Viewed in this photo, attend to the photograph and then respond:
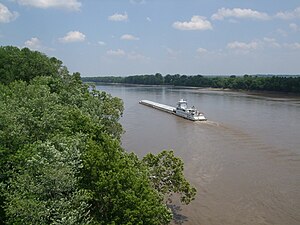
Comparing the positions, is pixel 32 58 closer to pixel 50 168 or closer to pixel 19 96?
pixel 19 96

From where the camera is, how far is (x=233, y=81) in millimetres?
103812

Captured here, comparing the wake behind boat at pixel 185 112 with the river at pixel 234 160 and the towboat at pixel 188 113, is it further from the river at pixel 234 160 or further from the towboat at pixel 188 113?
the river at pixel 234 160

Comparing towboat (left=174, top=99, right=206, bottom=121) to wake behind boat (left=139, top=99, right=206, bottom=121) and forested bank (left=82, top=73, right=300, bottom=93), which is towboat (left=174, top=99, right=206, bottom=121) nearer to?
wake behind boat (left=139, top=99, right=206, bottom=121)

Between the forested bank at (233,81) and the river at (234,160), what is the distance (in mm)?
34051

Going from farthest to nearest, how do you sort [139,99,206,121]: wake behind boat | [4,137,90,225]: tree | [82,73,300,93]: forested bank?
[82,73,300,93]: forested bank → [139,99,206,121]: wake behind boat → [4,137,90,225]: tree

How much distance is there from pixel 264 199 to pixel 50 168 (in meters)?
12.8

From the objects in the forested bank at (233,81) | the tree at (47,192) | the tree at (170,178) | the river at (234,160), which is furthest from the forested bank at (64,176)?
the forested bank at (233,81)

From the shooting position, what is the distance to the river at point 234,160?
16469 millimetres

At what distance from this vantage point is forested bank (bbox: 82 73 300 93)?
3114 inches

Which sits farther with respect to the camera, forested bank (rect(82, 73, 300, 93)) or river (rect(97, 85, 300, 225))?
forested bank (rect(82, 73, 300, 93))

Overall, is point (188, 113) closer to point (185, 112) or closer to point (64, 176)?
point (185, 112)

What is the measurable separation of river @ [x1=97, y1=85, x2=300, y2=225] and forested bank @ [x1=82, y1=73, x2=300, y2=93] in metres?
34.1

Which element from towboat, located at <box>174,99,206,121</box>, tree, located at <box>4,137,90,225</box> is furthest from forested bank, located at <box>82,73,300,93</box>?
tree, located at <box>4,137,90,225</box>

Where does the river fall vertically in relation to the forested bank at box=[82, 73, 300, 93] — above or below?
below
